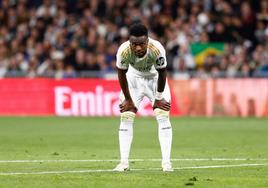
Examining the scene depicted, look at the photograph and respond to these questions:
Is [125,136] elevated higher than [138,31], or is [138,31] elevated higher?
[138,31]

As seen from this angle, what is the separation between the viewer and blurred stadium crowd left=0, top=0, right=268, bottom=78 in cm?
3222

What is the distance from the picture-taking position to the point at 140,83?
572 inches

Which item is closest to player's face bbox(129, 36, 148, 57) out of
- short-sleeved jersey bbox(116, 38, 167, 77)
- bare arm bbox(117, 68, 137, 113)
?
short-sleeved jersey bbox(116, 38, 167, 77)

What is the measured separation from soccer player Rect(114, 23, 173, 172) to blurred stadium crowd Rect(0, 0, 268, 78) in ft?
57.3

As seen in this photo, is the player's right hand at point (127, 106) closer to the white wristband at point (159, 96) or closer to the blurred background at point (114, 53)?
the white wristband at point (159, 96)

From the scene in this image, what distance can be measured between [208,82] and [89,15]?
20.1 ft

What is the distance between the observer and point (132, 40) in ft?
44.1

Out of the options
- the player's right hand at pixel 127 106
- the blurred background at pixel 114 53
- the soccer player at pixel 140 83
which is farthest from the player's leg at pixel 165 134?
the blurred background at pixel 114 53

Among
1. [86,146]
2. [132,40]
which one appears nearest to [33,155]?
[86,146]

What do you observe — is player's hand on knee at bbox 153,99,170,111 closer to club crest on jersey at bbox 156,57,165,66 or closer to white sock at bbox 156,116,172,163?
white sock at bbox 156,116,172,163

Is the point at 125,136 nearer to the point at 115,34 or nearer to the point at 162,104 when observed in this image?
the point at 162,104

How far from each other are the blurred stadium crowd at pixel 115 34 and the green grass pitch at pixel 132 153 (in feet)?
9.07

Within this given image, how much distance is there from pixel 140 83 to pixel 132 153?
359 cm

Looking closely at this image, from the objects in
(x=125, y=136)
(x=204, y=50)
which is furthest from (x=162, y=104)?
(x=204, y=50)
